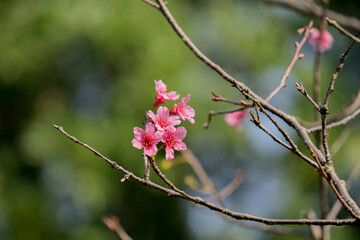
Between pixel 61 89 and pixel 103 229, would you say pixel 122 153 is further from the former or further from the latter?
pixel 61 89

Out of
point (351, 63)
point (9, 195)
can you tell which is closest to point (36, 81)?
point (9, 195)

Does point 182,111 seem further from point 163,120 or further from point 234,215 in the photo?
point 234,215

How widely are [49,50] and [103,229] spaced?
205cm

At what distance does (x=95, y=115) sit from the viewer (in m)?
5.02

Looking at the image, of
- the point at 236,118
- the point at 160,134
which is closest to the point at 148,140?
the point at 160,134

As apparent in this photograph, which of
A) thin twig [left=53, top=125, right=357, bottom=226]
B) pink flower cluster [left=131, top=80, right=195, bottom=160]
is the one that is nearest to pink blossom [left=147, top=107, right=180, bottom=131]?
pink flower cluster [left=131, top=80, right=195, bottom=160]

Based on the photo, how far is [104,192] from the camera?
4719 mm

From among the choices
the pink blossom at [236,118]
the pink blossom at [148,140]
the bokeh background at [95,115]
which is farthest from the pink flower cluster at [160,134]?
the bokeh background at [95,115]

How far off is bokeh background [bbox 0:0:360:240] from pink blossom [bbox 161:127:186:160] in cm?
338

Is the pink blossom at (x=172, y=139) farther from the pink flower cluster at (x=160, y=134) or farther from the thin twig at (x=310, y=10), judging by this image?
the thin twig at (x=310, y=10)

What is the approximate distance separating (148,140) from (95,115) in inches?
167

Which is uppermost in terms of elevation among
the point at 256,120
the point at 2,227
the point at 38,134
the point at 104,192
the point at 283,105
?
the point at 256,120

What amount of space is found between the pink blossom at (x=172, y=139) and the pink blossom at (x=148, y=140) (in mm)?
35

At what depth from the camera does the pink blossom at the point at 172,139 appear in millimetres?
916
